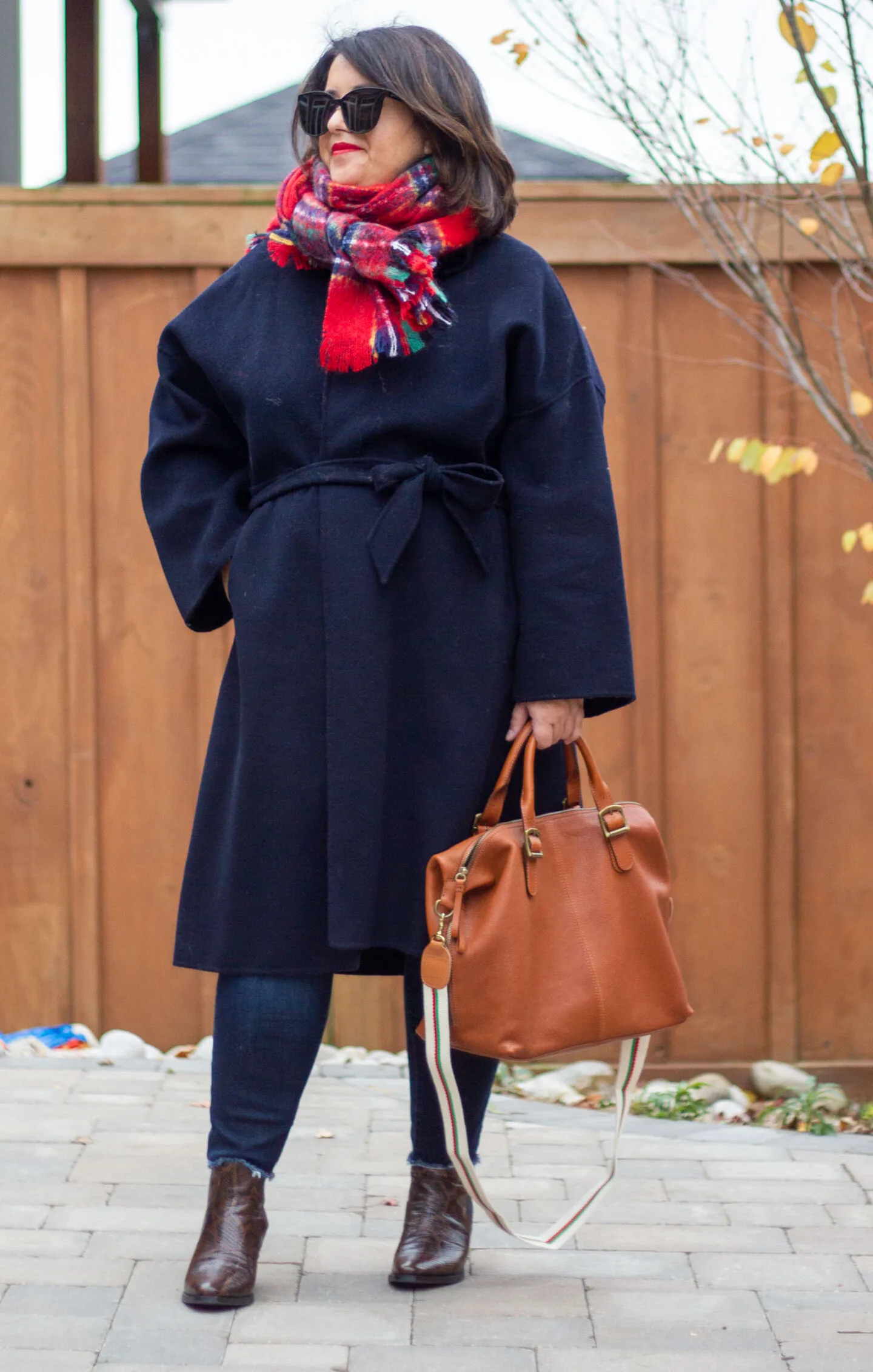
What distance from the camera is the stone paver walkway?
194 cm

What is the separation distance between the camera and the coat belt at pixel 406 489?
201 cm

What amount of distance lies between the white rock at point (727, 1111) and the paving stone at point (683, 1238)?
0.88 meters

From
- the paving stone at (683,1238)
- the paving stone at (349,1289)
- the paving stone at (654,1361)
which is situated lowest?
the paving stone at (683,1238)

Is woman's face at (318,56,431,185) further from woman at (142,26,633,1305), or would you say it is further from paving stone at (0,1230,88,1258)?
paving stone at (0,1230,88,1258)

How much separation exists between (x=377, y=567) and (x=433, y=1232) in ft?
3.22

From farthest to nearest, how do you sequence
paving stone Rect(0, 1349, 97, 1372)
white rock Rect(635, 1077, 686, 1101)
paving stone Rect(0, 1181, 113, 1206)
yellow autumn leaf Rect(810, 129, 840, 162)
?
white rock Rect(635, 1077, 686, 1101)
yellow autumn leaf Rect(810, 129, 840, 162)
paving stone Rect(0, 1181, 113, 1206)
paving stone Rect(0, 1349, 97, 1372)

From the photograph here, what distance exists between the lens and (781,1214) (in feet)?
8.21

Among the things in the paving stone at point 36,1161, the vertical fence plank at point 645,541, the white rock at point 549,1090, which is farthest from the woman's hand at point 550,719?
the white rock at point 549,1090

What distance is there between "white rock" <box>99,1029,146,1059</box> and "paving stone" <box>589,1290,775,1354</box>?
1726mm

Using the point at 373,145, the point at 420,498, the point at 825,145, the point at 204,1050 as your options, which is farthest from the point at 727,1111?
the point at 373,145

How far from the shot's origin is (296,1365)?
1875 mm

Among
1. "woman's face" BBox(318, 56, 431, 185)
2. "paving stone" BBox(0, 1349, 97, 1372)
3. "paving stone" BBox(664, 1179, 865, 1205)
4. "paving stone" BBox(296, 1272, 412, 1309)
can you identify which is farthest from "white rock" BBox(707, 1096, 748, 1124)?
"woman's face" BBox(318, 56, 431, 185)

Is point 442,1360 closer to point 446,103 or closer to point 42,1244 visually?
point 42,1244

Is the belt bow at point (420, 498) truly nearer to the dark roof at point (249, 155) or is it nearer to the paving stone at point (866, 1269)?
the paving stone at point (866, 1269)
